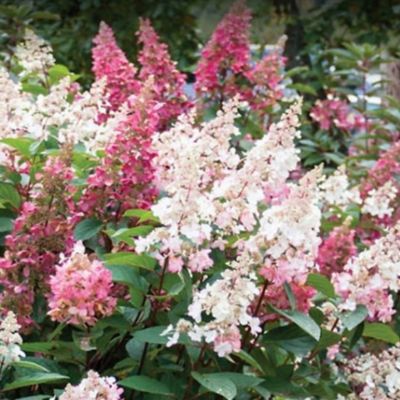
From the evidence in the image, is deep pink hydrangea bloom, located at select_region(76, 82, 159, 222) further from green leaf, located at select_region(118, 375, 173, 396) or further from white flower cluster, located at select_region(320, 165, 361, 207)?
white flower cluster, located at select_region(320, 165, 361, 207)

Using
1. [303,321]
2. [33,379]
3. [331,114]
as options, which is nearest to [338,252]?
[303,321]

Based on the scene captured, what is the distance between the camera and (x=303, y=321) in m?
2.06

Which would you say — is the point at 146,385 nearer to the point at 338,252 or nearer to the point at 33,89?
the point at 338,252

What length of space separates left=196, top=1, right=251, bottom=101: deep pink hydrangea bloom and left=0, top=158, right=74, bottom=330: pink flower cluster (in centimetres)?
126

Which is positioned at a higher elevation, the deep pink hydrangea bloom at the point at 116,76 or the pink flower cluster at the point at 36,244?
the deep pink hydrangea bloom at the point at 116,76

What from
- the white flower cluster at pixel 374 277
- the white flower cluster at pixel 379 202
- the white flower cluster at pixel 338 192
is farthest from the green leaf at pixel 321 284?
the white flower cluster at pixel 338 192

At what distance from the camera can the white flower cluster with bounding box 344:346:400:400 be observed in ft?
7.64

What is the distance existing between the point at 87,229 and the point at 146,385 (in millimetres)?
394

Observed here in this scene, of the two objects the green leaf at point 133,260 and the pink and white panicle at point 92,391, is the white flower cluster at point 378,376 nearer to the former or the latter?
the green leaf at point 133,260

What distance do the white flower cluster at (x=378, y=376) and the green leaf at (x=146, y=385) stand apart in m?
0.55

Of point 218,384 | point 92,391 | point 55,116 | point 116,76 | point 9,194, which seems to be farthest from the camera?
point 116,76

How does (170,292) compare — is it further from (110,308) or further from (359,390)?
(359,390)

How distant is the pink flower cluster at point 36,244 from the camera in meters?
2.14

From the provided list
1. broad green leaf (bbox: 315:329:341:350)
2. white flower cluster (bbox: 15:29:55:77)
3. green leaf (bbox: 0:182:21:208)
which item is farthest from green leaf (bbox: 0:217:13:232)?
white flower cluster (bbox: 15:29:55:77)
